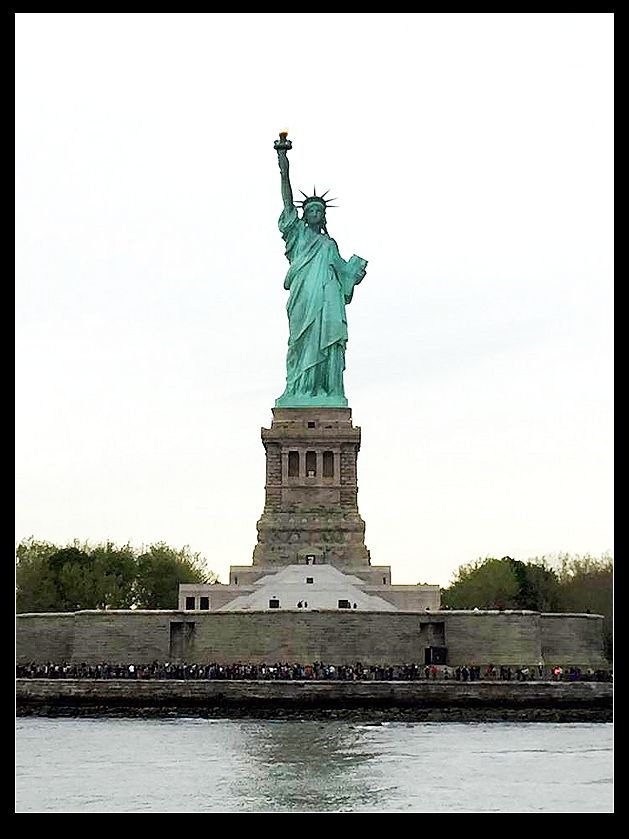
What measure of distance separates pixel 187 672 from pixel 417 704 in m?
5.94

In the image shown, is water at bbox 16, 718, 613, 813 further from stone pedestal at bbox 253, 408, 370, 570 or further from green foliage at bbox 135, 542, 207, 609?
green foliage at bbox 135, 542, 207, 609

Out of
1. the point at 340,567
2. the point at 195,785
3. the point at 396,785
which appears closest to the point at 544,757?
the point at 396,785

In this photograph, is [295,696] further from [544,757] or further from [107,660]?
[544,757]

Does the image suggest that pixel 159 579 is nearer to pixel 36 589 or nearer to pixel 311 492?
pixel 36 589

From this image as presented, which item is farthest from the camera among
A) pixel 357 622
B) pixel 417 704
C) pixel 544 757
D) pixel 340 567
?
pixel 340 567

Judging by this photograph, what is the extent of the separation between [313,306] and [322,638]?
559 inches

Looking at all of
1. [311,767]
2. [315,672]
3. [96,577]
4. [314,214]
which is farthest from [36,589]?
[311,767]

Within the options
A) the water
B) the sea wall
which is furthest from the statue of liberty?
the water

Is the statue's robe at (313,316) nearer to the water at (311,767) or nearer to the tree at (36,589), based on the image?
the tree at (36,589)

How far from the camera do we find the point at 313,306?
54250mm

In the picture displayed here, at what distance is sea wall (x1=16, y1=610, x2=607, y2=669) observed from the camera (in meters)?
43.3

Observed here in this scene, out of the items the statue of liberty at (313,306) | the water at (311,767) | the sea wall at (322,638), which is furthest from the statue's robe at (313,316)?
the water at (311,767)

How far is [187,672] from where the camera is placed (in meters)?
41.9

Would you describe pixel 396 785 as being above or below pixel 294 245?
below
